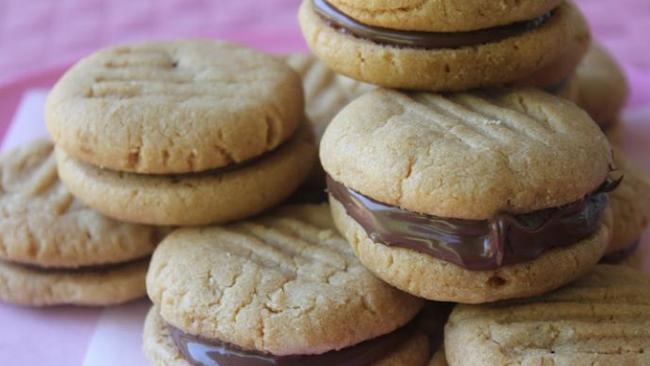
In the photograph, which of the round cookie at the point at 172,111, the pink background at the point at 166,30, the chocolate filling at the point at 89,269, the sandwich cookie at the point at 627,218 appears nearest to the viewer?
the round cookie at the point at 172,111

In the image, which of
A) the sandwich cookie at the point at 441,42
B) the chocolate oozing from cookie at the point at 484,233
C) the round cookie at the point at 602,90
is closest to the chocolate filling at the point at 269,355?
the chocolate oozing from cookie at the point at 484,233

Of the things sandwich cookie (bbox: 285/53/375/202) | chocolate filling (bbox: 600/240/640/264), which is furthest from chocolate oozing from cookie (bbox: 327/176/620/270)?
sandwich cookie (bbox: 285/53/375/202)

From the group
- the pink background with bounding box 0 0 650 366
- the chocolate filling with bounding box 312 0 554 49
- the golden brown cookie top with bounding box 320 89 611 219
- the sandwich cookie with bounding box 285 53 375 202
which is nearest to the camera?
the golden brown cookie top with bounding box 320 89 611 219

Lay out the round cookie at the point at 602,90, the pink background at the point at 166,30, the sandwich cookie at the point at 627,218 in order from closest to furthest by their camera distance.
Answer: the sandwich cookie at the point at 627,218, the round cookie at the point at 602,90, the pink background at the point at 166,30

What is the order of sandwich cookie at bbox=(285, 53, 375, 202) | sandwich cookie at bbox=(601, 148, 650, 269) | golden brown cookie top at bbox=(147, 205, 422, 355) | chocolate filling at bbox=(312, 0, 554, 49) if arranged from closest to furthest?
1. golden brown cookie top at bbox=(147, 205, 422, 355)
2. chocolate filling at bbox=(312, 0, 554, 49)
3. sandwich cookie at bbox=(601, 148, 650, 269)
4. sandwich cookie at bbox=(285, 53, 375, 202)

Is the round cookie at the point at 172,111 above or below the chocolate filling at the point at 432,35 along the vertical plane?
below

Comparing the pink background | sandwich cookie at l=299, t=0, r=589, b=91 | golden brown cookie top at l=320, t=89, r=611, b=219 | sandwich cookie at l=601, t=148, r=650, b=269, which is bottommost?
the pink background

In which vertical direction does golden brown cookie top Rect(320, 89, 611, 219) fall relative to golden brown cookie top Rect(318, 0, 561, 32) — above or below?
below

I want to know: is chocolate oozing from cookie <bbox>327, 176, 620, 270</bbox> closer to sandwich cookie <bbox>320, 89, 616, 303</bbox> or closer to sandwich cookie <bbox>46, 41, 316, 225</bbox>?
sandwich cookie <bbox>320, 89, 616, 303</bbox>

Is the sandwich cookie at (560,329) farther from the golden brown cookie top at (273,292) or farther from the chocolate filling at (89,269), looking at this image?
the chocolate filling at (89,269)
